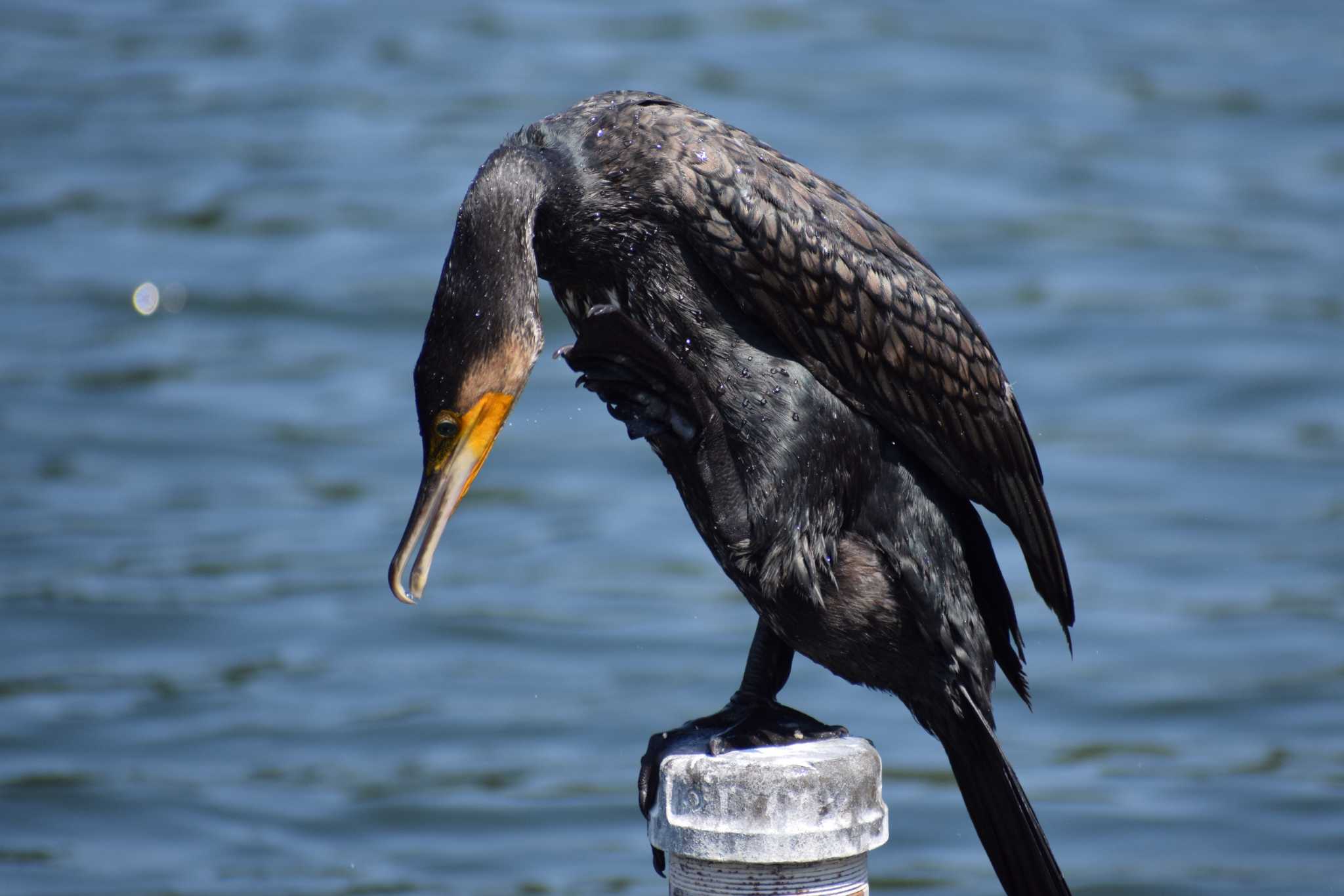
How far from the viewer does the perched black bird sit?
11.3ft

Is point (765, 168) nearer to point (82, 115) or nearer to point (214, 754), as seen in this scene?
point (214, 754)

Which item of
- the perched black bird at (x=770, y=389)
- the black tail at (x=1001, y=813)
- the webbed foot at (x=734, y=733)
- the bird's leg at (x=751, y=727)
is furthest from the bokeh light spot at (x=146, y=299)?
the black tail at (x=1001, y=813)

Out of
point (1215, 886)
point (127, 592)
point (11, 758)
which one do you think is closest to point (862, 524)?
point (1215, 886)

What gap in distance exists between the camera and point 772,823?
3131mm

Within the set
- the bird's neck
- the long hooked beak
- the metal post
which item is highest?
the bird's neck

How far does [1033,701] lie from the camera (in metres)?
7.72

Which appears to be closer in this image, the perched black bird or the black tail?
the perched black bird

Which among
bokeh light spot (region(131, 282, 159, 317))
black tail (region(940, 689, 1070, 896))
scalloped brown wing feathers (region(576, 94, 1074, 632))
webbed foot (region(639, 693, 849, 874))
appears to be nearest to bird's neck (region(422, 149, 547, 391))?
scalloped brown wing feathers (region(576, 94, 1074, 632))

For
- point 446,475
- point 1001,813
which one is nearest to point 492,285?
point 446,475

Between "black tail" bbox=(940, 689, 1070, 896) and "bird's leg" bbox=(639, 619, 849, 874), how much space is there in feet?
1.12

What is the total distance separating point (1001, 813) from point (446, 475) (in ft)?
4.33

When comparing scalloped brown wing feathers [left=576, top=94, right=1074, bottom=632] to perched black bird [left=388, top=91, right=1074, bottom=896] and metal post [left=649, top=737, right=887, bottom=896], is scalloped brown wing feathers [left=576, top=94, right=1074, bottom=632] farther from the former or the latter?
metal post [left=649, top=737, right=887, bottom=896]

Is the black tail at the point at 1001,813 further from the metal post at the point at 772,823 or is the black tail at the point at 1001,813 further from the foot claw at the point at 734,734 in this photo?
the metal post at the point at 772,823

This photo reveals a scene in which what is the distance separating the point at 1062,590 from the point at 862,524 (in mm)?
536
